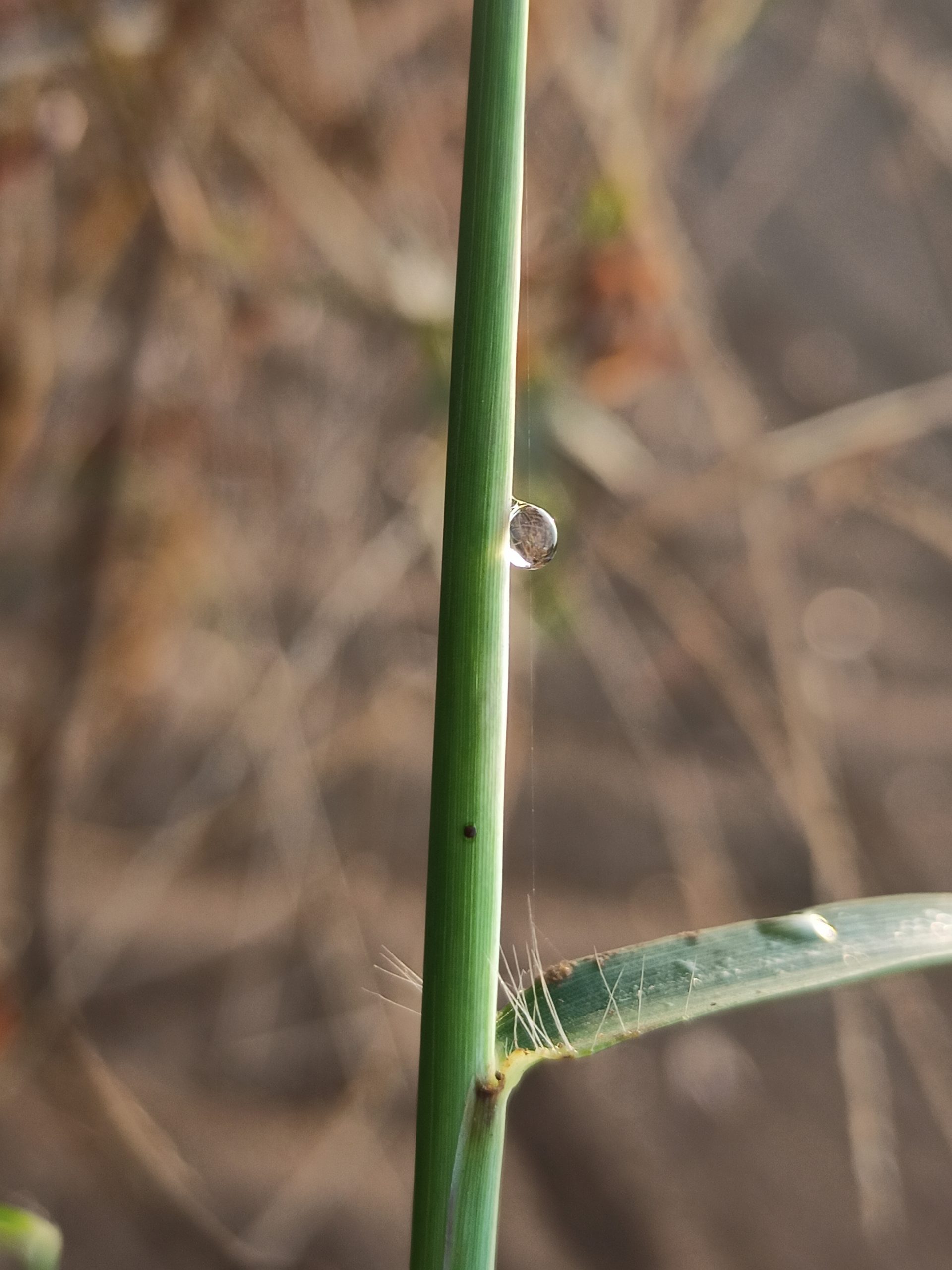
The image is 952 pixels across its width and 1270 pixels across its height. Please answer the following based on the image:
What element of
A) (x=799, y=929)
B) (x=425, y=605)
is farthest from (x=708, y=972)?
(x=425, y=605)

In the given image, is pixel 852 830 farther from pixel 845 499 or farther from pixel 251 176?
pixel 251 176

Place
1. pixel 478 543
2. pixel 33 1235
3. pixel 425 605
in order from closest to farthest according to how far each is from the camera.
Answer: pixel 478 543 < pixel 33 1235 < pixel 425 605

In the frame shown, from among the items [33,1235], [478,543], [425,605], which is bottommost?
[33,1235]

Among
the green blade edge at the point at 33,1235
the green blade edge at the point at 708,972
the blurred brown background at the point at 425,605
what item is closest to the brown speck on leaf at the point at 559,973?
the green blade edge at the point at 708,972

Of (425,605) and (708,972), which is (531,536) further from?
(425,605)

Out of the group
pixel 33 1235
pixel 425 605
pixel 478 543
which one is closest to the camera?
pixel 478 543

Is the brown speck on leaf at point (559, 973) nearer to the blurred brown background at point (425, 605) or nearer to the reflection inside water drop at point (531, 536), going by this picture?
the reflection inside water drop at point (531, 536)
